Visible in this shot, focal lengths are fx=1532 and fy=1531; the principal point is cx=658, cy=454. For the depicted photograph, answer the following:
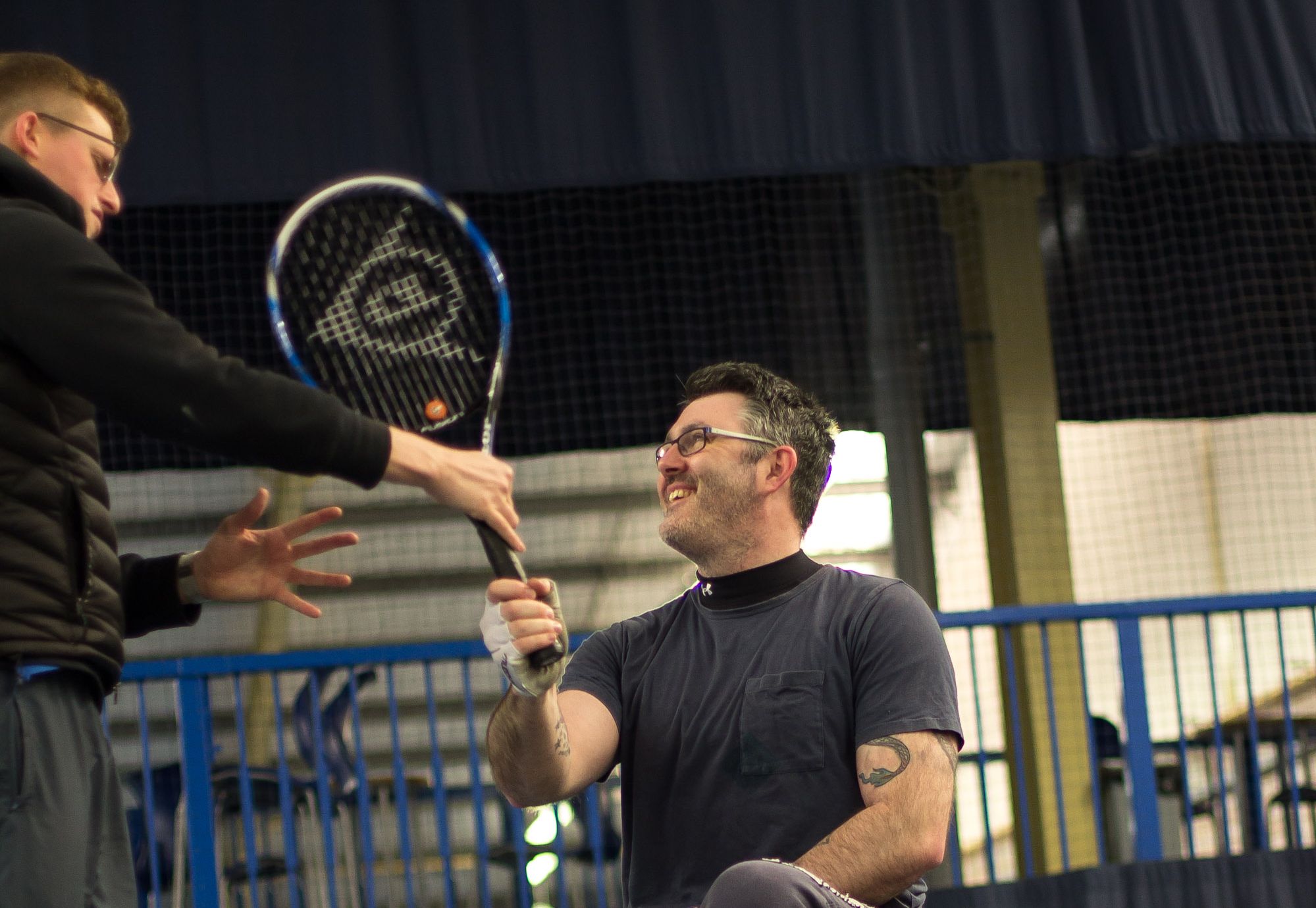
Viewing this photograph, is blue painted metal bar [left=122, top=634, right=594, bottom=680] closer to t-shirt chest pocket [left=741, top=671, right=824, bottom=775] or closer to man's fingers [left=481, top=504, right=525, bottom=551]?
t-shirt chest pocket [left=741, top=671, right=824, bottom=775]

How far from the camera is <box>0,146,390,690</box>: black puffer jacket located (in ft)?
5.05

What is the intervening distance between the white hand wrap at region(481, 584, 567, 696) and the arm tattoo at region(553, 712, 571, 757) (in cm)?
18

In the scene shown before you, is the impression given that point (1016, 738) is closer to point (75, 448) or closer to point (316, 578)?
point (316, 578)

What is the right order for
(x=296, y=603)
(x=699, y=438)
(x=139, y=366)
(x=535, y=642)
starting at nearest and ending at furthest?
(x=139, y=366) < (x=535, y=642) < (x=296, y=603) < (x=699, y=438)

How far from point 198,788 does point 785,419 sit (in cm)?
183

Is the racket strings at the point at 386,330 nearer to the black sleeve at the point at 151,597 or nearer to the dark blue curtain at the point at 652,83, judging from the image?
the black sleeve at the point at 151,597

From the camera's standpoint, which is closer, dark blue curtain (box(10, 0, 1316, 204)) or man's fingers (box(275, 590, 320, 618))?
man's fingers (box(275, 590, 320, 618))

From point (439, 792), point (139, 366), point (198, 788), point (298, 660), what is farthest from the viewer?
point (439, 792)

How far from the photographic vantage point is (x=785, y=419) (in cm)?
246

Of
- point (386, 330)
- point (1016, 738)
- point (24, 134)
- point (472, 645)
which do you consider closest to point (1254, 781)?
point (1016, 738)

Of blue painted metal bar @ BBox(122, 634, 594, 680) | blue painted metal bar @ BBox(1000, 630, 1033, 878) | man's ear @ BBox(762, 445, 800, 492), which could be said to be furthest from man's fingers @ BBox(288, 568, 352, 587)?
blue painted metal bar @ BBox(1000, 630, 1033, 878)

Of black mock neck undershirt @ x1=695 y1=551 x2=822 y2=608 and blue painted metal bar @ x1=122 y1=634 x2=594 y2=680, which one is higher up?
black mock neck undershirt @ x1=695 y1=551 x2=822 y2=608

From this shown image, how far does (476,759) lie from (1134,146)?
261 cm

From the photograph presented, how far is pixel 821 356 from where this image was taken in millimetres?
5680
